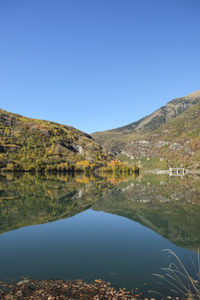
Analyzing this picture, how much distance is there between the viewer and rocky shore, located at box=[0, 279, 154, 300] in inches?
401

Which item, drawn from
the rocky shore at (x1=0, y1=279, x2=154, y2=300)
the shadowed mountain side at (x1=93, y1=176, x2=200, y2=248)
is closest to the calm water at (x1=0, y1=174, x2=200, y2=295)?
the shadowed mountain side at (x1=93, y1=176, x2=200, y2=248)

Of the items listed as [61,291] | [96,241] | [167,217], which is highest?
[61,291]

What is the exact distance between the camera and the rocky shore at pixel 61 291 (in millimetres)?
10195

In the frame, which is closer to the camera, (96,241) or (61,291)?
(61,291)

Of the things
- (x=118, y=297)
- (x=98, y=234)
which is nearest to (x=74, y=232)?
(x=98, y=234)

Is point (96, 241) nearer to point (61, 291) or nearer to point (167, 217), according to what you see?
point (61, 291)

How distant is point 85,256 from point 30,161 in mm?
141103

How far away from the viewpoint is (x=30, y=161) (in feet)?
489

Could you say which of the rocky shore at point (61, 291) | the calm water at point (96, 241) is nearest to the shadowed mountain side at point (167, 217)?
the calm water at point (96, 241)

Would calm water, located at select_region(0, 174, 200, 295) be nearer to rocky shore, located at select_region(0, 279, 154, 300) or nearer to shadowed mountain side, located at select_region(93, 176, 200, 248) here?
shadowed mountain side, located at select_region(93, 176, 200, 248)

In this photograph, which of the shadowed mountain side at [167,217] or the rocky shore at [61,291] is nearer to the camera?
the rocky shore at [61,291]

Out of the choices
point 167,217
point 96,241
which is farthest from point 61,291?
point 167,217

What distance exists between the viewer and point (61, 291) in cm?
1066

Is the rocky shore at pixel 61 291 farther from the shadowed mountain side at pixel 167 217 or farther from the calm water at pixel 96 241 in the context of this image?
the shadowed mountain side at pixel 167 217
